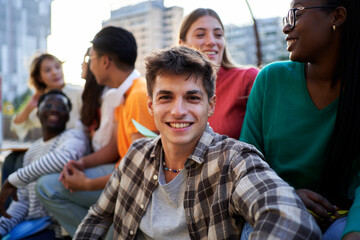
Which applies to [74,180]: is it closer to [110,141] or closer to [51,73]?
[110,141]

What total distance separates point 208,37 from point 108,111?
1043 millimetres

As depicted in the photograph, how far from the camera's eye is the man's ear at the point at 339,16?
6.04ft

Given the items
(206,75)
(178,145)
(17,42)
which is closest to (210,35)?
(206,75)

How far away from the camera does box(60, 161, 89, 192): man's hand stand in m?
2.92

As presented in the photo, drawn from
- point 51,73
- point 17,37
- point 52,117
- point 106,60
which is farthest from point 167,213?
point 17,37

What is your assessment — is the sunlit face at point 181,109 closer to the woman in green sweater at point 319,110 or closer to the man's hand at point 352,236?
the woman in green sweater at point 319,110

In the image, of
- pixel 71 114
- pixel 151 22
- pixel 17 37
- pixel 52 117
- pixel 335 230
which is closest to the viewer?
pixel 335 230

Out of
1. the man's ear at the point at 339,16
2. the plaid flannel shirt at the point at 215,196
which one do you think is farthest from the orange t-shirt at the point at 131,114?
the man's ear at the point at 339,16

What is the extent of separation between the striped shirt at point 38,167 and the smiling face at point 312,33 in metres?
2.09

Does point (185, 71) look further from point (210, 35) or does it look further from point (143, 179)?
point (210, 35)

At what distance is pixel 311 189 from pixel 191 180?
0.67 metres

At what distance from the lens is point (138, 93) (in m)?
2.94

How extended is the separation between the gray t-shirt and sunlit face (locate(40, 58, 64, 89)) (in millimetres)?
3106

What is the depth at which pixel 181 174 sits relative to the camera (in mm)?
1862
